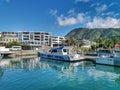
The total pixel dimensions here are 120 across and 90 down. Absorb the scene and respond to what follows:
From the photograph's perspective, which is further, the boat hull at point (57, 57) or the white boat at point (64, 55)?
the boat hull at point (57, 57)

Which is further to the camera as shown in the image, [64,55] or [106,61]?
[64,55]

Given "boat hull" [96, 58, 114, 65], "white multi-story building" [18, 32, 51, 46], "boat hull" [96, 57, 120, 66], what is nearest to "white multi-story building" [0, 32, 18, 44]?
"white multi-story building" [18, 32, 51, 46]

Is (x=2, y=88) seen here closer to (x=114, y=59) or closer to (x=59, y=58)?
(x=114, y=59)

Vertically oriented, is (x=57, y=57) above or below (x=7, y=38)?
below

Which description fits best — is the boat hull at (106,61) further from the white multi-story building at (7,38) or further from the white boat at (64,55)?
the white multi-story building at (7,38)

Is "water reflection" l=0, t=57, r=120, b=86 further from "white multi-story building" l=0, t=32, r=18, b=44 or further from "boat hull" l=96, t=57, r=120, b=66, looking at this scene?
"white multi-story building" l=0, t=32, r=18, b=44

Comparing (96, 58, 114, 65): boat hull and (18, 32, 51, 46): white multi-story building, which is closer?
(96, 58, 114, 65): boat hull

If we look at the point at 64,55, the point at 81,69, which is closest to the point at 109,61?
the point at 81,69

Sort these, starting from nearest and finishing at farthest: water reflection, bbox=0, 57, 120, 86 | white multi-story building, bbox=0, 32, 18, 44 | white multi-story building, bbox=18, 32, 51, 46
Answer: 1. water reflection, bbox=0, 57, 120, 86
2. white multi-story building, bbox=0, 32, 18, 44
3. white multi-story building, bbox=18, 32, 51, 46

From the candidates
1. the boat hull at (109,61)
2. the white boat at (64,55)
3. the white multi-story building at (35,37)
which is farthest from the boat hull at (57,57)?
the white multi-story building at (35,37)

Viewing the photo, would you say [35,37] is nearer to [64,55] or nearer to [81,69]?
[64,55]

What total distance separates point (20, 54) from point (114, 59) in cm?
4534

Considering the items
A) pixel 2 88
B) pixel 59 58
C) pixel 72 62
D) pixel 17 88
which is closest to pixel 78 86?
pixel 17 88

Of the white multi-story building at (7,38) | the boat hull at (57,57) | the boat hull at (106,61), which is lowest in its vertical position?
the boat hull at (106,61)
